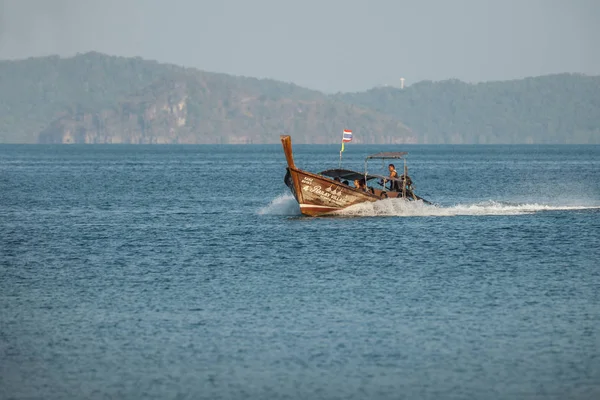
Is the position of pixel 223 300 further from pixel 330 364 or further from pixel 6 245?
pixel 6 245

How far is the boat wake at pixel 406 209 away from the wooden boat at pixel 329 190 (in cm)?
44

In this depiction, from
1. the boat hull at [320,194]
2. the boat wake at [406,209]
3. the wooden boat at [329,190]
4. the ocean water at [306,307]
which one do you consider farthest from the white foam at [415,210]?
the boat hull at [320,194]

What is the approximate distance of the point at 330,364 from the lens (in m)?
22.7

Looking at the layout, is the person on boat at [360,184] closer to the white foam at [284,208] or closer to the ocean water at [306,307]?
the ocean water at [306,307]

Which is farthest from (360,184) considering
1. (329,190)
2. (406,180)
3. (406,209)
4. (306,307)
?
(306,307)

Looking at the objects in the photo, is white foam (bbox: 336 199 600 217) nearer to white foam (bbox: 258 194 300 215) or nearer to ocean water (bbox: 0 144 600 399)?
ocean water (bbox: 0 144 600 399)

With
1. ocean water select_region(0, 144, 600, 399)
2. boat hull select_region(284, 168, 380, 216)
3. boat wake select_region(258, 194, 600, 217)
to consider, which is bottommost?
ocean water select_region(0, 144, 600, 399)

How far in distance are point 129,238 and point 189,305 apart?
17.9 meters

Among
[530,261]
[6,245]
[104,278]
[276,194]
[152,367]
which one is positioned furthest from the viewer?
[276,194]

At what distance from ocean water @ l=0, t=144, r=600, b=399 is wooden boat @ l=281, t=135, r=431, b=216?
66cm

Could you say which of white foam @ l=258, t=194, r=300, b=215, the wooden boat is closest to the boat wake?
white foam @ l=258, t=194, r=300, b=215

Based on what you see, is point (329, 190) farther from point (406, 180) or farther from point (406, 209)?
point (406, 209)

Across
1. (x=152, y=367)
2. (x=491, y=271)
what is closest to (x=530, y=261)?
(x=491, y=271)

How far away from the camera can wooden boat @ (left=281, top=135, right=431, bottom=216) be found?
50.2 meters
